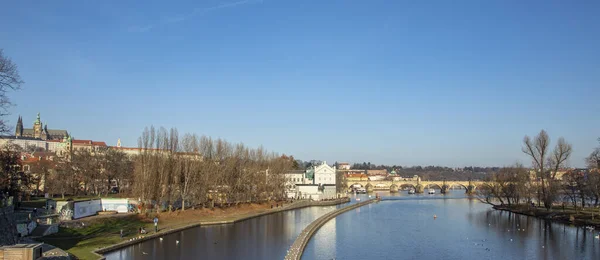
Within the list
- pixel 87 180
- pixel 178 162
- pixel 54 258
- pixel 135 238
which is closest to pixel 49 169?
pixel 87 180

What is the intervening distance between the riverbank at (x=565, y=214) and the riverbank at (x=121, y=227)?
31.4m

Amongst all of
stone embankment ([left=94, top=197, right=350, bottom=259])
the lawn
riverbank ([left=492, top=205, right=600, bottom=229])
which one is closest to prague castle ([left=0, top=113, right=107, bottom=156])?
stone embankment ([left=94, top=197, right=350, bottom=259])

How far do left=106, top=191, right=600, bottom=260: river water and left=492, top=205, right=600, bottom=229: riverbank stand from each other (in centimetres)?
152

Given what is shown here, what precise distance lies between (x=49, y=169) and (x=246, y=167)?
25.1 meters

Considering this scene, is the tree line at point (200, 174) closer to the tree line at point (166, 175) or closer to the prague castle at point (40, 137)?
the tree line at point (166, 175)

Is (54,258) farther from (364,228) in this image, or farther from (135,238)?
(364,228)

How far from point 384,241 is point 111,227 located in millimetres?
20570

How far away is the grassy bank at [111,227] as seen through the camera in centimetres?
2820

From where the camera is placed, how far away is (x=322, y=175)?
99312 mm

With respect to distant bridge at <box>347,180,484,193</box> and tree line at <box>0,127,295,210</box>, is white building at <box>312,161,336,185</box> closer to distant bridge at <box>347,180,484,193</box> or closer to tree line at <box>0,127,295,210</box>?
tree line at <box>0,127,295,210</box>

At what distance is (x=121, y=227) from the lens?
36.8 m

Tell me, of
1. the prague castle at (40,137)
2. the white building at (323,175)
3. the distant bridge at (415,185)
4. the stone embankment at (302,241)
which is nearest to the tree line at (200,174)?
the stone embankment at (302,241)

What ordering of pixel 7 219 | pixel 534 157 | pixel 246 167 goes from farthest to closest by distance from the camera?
pixel 246 167 < pixel 534 157 < pixel 7 219

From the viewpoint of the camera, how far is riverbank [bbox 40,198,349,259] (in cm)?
2820
